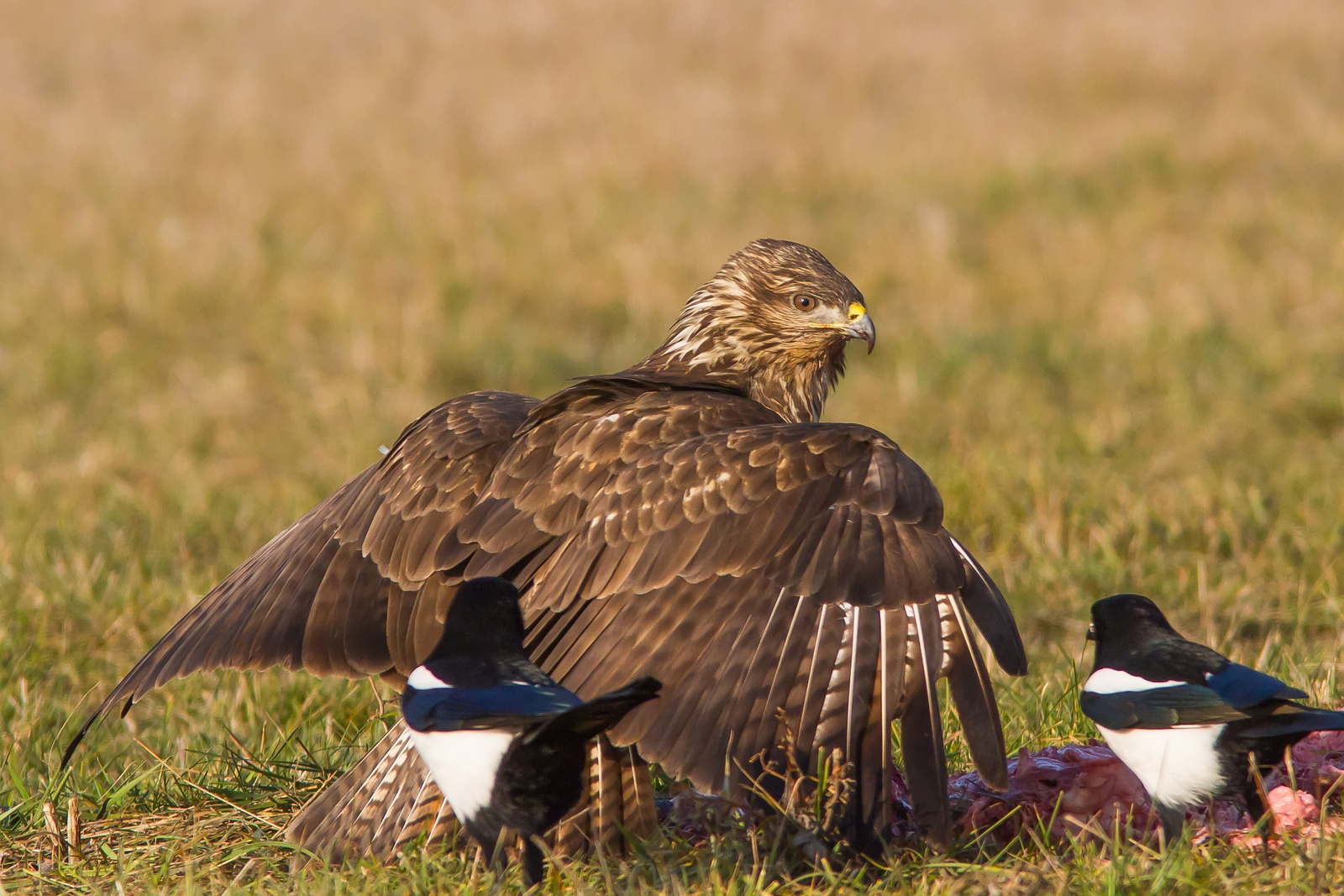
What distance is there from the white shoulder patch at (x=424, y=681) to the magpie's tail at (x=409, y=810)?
36 cm

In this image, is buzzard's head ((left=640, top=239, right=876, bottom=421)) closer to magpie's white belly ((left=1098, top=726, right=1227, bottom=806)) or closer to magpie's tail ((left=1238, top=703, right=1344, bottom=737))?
magpie's white belly ((left=1098, top=726, right=1227, bottom=806))

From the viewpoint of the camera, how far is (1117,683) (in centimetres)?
336

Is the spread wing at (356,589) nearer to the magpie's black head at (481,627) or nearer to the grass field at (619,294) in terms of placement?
the grass field at (619,294)

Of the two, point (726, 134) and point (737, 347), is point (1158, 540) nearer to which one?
point (737, 347)

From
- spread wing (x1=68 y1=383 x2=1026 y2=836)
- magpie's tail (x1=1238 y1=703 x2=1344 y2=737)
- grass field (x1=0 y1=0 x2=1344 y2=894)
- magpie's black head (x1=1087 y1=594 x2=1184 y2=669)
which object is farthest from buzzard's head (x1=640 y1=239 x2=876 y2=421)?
magpie's tail (x1=1238 y1=703 x2=1344 y2=737)

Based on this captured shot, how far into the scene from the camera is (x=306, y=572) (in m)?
4.03

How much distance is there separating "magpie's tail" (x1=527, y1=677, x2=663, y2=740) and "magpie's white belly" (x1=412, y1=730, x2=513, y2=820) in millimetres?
83

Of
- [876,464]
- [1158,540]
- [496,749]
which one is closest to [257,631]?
[496,749]

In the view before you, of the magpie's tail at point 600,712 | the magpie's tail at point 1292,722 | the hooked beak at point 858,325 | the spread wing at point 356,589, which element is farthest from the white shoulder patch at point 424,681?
the hooked beak at point 858,325

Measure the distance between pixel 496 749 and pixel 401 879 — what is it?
524mm

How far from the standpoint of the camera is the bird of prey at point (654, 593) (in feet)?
10.4

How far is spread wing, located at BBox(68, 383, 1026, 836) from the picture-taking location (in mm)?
3172

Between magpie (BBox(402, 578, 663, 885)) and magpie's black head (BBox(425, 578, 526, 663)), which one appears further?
magpie's black head (BBox(425, 578, 526, 663))

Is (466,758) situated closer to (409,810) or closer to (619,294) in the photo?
(409,810)
